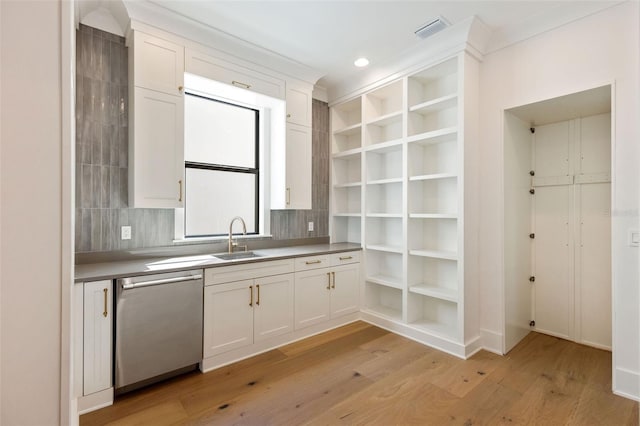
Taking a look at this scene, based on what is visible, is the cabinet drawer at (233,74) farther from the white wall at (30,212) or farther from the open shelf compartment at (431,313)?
the open shelf compartment at (431,313)

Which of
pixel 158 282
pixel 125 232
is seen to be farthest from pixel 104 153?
pixel 158 282

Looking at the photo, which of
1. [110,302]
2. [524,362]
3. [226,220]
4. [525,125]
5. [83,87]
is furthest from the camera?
[226,220]

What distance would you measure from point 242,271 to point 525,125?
3.06 m

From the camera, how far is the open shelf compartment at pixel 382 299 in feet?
11.6

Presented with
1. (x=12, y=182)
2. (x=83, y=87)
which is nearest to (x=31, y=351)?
(x=12, y=182)

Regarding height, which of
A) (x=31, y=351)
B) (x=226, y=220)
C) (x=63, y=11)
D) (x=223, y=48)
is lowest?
(x=31, y=351)

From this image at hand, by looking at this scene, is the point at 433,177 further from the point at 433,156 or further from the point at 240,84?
the point at 240,84

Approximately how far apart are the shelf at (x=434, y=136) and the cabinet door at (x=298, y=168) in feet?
3.76

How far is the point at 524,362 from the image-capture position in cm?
254

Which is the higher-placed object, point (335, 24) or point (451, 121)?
point (335, 24)

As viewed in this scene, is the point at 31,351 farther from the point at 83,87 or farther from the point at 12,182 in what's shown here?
the point at 83,87

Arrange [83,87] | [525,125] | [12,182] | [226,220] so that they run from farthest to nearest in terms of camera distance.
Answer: [226,220] < [525,125] < [83,87] < [12,182]

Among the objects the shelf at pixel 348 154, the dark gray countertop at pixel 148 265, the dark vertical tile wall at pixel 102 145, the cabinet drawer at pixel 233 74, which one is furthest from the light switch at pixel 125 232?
the shelf at pixel 348 154

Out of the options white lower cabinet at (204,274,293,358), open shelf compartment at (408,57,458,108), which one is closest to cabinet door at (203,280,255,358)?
white lower cabinet at (204,274,293,358)
